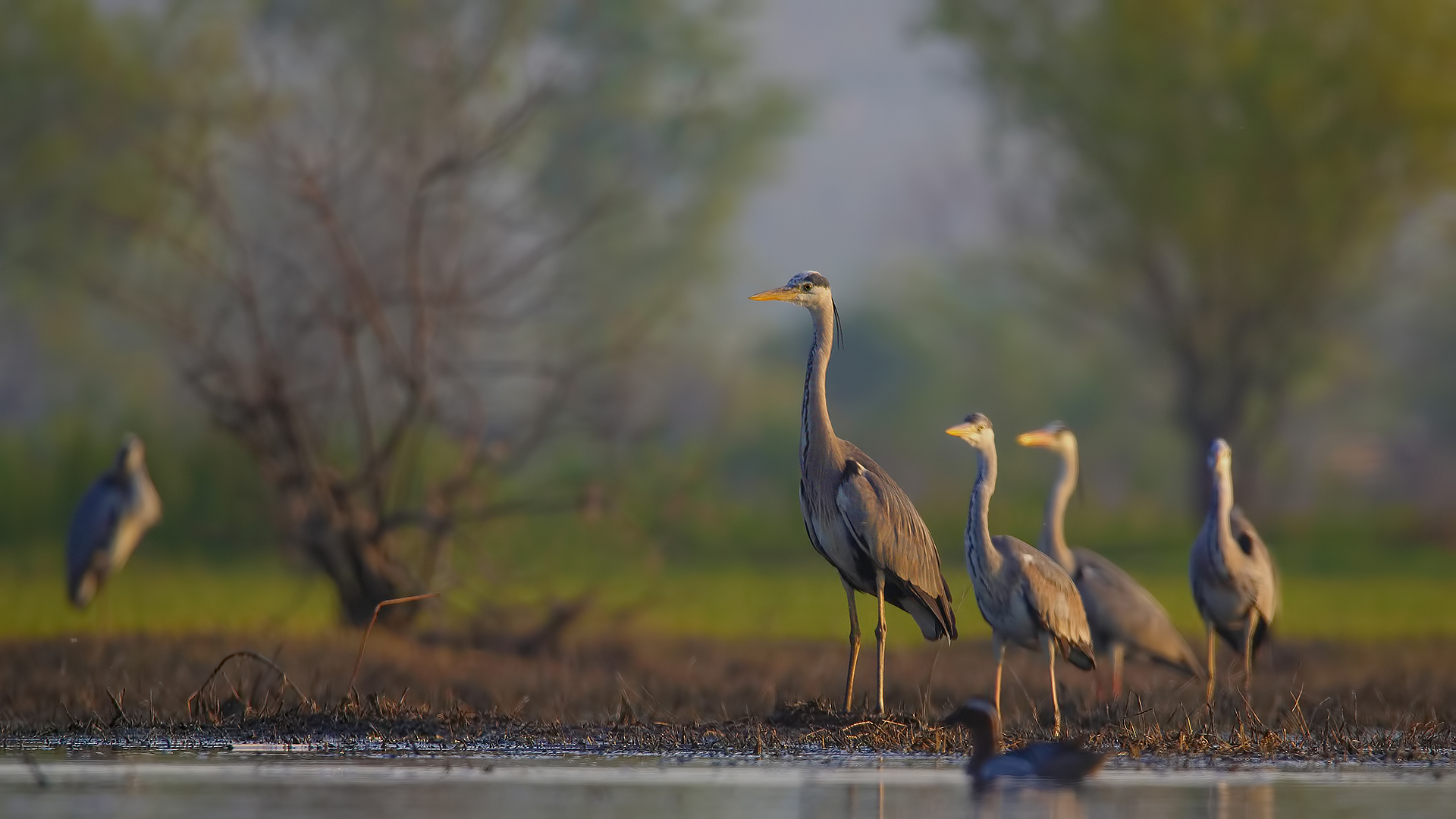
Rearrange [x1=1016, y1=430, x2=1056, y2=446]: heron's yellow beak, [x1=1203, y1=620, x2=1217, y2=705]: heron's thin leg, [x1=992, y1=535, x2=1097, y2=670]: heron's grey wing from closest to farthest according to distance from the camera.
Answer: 1. [x1=992, y1=535, x2=1097, y2=670]: heron's grey wing
2. [x1=1203, y1=620, x2=1217, y2=705]: heron's thin leg
3. [x1=1016, y1=430, x2=1056, y2=446]: heron's yellow beak

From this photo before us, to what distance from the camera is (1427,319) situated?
41.2 meters

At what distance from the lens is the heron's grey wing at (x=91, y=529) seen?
46.8ft

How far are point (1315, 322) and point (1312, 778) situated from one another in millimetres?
22695

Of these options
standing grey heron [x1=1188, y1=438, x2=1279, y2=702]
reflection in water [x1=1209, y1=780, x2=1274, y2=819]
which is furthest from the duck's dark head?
standing grey heron [x1=1188, y1=438, x2=1279, y2=702]

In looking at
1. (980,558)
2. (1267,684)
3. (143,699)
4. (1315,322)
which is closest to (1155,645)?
(1267,684)

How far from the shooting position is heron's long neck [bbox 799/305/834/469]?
347 inches

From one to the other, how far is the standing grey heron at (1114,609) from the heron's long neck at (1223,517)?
0.48 meters

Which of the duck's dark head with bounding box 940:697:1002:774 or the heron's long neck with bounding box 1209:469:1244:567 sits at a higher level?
the heron's long neck with bounding box 1209:469:1244:567

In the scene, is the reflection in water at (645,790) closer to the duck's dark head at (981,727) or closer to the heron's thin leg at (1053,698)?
the duck's dark head at (981,727)

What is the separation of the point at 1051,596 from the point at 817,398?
139 cm

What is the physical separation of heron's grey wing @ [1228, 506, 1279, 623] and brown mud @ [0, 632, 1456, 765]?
18.8 inches

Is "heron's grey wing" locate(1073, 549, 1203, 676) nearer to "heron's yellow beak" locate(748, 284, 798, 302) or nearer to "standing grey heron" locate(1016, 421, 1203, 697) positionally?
"standing grey heron" locate(1016, 421, 1203, 697)

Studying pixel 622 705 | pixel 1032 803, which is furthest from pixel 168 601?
pixel 1032 803

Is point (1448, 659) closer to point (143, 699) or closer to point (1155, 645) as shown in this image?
point (1155, 645)
